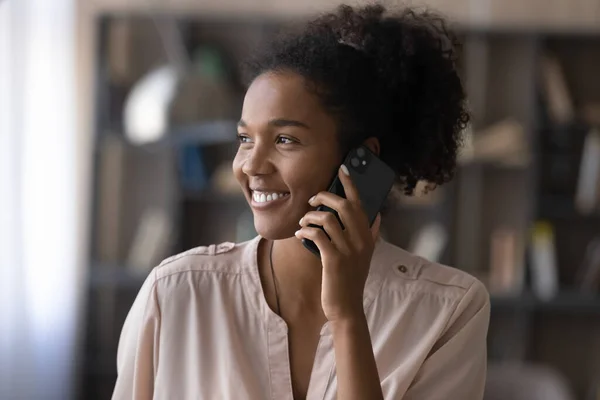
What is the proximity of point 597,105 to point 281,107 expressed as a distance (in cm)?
Answer: 353

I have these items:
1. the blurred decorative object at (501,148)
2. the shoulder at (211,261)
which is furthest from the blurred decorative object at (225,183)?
the shoulder at (211,261)

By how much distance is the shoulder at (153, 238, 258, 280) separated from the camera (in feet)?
4.85

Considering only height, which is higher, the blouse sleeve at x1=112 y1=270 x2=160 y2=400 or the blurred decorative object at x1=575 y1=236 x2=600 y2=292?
the blouse sleeve at x1=112 y1=270 x2=160 y2=400

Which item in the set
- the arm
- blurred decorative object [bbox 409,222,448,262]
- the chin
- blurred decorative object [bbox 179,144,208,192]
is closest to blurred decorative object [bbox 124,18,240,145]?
blurred decorative object [bbox 179,144,208,192]

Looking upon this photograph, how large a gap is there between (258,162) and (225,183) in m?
3.20

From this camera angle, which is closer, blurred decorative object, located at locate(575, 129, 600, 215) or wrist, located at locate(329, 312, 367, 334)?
wrist, located at locate(329, 312, 367, 334)

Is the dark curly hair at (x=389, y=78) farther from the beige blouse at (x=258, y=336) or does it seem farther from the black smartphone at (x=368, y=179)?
the beige blouse at (x=258, y=336)

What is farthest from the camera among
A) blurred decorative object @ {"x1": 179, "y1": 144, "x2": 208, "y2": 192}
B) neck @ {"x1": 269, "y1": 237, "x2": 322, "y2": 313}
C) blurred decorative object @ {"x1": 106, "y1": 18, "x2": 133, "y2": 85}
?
blurred decorative object @ {"x1": 106, "y1": 18, "x2": 133, "y2": 85}

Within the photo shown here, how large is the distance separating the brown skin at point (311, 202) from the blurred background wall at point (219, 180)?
285 cm

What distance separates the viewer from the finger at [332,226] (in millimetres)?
1315

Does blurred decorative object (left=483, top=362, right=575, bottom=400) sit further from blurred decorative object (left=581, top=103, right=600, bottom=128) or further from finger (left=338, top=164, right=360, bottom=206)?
blurred decorative object (left=581, top=103, right=600, bottom=128)

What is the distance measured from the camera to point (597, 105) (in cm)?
457

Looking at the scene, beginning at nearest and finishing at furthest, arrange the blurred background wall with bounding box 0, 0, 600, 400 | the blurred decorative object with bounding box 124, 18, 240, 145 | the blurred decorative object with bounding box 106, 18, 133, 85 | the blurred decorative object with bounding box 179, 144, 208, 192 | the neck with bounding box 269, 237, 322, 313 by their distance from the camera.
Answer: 1. the neck with bounding box 269, 237, 322, 313
2. the blurred decorative object with bounding box 124, 18, 240, 145
3. the blurred background wall with bounding box 0, 0, 600, 400
4. the blurred decorative object with bounding box 179, 144, 208, 192
5. the blurred decorative object with bounding box 106, 18, 133, 85

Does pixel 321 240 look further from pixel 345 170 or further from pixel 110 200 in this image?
pixel 110 200
